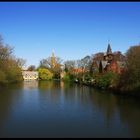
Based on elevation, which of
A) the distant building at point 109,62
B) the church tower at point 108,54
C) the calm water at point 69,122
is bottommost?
the calm water at point 69,122

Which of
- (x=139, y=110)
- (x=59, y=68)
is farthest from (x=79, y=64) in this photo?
(x=139, y=110)

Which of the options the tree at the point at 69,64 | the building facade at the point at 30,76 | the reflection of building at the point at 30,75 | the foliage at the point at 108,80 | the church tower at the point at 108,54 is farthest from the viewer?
the reflection of building at the point at 30,75

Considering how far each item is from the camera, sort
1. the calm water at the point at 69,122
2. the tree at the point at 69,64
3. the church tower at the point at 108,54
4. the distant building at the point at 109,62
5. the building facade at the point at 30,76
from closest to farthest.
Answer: the calm water at the point at 69,122 < the distant building at the point at 109,62 < the church tower at the point at 108,54 < the tree at the point at 69,64 < the building facade at the point at 30,76

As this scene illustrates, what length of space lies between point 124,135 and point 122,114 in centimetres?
818

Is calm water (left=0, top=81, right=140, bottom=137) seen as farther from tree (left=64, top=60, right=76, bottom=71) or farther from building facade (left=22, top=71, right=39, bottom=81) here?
building facade (left=22, top=71, right=39, bottom=81)

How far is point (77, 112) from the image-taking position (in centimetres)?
2725

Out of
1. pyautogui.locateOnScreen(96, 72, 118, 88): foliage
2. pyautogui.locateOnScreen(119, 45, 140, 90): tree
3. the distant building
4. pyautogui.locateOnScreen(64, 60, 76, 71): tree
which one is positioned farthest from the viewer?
pyautogui.locateOnScreen(64, 60, 76, 71): tree

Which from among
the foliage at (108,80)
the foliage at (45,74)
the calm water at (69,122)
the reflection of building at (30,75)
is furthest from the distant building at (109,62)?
the reflection of building at (30,75)

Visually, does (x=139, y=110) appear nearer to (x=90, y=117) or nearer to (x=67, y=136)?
(x=90, y=117)

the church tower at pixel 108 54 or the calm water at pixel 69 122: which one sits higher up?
the church tower at pixel 108 54

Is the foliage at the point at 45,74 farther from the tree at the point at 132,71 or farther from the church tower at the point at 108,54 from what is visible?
the tree at the point at 132,71

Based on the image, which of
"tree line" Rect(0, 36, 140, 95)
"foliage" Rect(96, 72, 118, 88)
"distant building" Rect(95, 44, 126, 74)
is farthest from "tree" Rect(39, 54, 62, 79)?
"foliage" Rect(96, 72, 118, 88)

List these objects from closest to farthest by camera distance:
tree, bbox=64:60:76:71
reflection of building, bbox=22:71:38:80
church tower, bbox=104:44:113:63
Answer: church tower, bbox=104:44:113:63 < tree, bbox=64:60:76:71 < reflection of building, bbox=22:71:38:80

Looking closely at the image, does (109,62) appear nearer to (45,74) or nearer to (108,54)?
(108,54)
